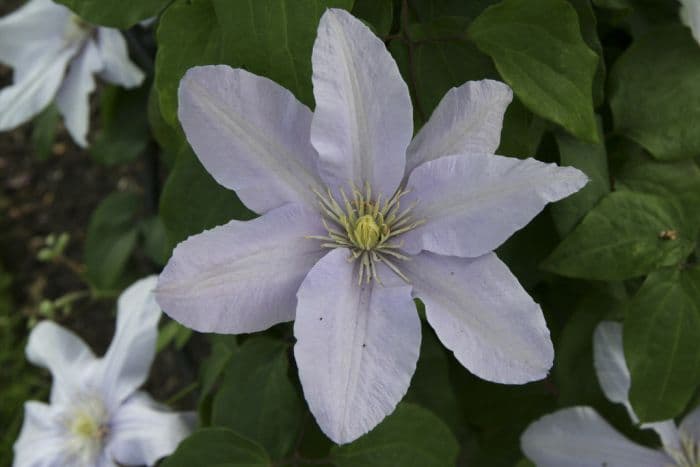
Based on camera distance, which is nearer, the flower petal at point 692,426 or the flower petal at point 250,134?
the flower petal at point 250,134

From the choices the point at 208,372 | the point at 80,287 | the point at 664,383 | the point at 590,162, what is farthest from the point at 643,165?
the point at 80,287

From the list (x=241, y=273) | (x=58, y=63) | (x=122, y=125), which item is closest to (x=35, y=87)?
(x=58, y=63)

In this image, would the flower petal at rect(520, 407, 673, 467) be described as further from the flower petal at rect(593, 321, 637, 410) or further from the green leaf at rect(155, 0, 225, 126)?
the green leaf at rect(155, 0, 225, 126)

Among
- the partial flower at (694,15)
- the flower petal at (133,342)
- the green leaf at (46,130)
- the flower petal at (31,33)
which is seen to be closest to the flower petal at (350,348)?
the partial flower at (694,15)

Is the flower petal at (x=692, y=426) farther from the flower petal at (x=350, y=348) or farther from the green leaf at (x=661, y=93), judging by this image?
the flower petal at (x=350, y=348)

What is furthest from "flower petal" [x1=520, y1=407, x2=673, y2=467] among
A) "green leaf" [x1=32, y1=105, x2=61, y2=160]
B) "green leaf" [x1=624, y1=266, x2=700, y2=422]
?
"green leaf" [x1=32, y1=105, x2=61, y2=160]
